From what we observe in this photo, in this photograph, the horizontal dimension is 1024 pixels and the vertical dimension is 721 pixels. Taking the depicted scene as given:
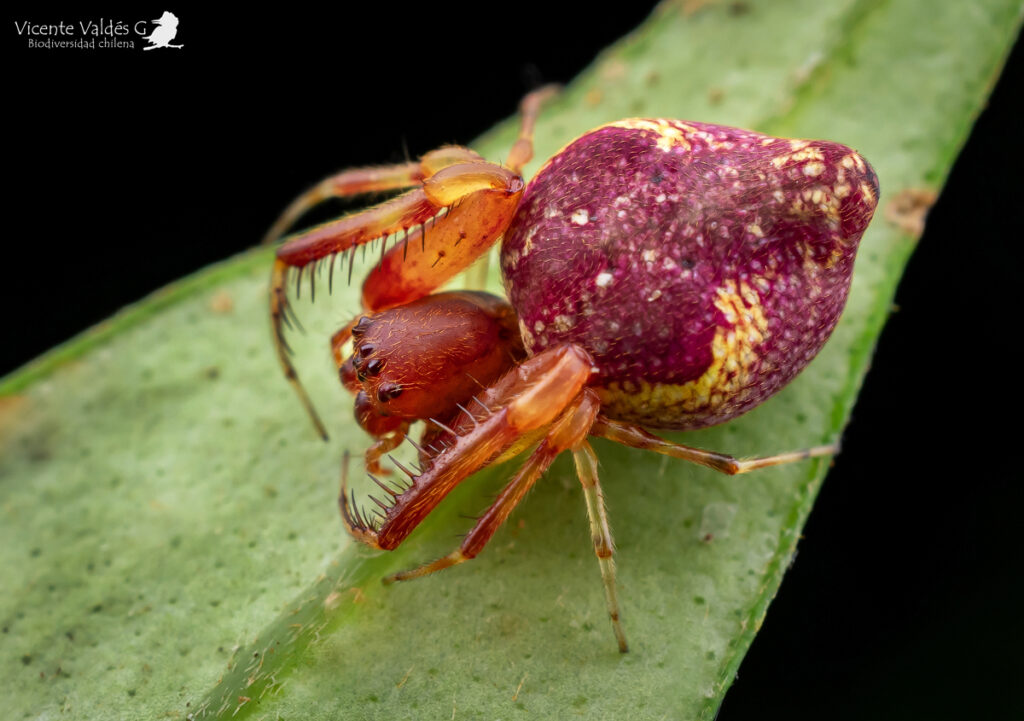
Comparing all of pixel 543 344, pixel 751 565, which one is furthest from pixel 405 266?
pixel 751 565

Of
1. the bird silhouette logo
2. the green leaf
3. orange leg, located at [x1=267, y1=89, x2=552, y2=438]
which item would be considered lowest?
the green leaf

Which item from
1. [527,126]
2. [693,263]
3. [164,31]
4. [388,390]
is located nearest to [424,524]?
[388,390]

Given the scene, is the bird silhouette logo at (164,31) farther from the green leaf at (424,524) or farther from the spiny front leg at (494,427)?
the spiny front leg at (494,427)

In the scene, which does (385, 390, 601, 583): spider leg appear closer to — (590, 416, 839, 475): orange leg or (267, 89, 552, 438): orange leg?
(590, 416, 839, 475): orange leg

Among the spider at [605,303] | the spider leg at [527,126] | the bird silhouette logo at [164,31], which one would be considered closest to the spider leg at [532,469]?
the spider at [605,303]

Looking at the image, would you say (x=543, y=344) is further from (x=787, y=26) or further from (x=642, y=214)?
(x=787, y=26)

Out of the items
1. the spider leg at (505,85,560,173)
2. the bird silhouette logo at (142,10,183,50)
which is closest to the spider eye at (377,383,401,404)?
the spider leg at (505,85,560,173)

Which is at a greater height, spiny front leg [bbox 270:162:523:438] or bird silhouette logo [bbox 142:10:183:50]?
bird silhouette logo [bbox 142:10:183:50]
